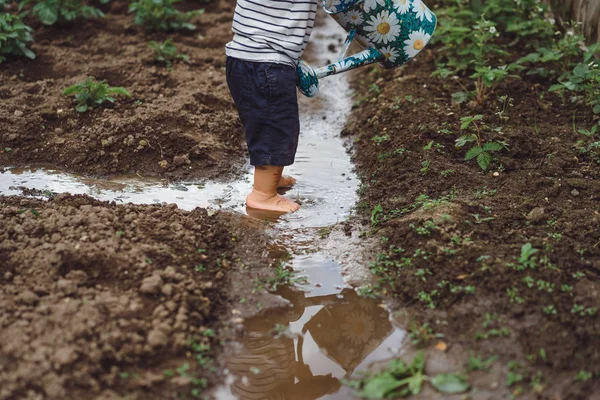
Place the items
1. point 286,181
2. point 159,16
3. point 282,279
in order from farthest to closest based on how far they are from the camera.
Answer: point 159,16 → point 286,181 → point 282,279

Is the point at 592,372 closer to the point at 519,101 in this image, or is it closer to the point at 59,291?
the point at 59,291

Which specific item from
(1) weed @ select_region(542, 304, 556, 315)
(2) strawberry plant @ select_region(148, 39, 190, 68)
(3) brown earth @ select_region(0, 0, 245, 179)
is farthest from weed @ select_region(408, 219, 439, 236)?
(2) strawberry plant @ select_region(148, 39, 190, 68)

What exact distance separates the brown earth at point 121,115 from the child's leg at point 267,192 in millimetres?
470

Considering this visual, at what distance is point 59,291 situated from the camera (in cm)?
270

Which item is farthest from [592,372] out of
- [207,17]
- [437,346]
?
[207,17]

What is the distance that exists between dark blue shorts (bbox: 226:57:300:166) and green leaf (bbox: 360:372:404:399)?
155 centimetres

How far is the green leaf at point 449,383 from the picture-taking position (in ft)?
7.77

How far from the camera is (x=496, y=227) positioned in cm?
321

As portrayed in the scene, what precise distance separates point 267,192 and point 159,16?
9.38 ft

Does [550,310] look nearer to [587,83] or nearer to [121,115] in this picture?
[587,83]

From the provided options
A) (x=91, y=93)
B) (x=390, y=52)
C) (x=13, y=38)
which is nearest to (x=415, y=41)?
(x=390, y=52)

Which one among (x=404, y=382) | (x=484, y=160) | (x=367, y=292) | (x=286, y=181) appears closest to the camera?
(x=404, y=382)

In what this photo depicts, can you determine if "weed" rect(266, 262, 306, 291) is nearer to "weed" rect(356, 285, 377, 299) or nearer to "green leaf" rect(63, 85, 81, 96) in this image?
"weed" rect(356, 285, 377, 299)

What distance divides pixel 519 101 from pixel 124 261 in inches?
117
